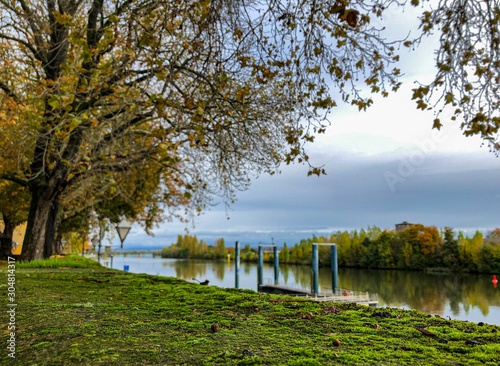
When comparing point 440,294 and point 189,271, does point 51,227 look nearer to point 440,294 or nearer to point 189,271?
point 440,294

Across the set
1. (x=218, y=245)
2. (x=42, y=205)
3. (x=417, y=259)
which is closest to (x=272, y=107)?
(x=42, y=205)

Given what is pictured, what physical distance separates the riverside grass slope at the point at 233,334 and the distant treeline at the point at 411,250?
61255 mm

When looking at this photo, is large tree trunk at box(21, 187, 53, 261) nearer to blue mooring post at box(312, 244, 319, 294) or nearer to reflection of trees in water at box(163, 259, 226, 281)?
blue mooring post at box(312, 244, 319, 294)

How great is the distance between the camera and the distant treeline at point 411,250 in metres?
57.6

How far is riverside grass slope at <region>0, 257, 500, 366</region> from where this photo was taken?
7.58 feet

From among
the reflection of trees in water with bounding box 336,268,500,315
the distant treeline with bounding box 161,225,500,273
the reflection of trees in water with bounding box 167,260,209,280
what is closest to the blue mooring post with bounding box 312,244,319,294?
the reflection of trees in water with bounding box 336,268,500,315

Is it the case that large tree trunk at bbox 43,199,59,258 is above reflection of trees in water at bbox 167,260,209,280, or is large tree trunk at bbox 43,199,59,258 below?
above

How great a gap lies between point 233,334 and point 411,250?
70.2 metres

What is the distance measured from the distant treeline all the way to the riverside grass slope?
2412 inches

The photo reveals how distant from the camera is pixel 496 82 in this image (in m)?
5.94

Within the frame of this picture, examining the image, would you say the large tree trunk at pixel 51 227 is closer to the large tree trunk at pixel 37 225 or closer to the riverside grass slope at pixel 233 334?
the large tree trunk at pixel 37 225

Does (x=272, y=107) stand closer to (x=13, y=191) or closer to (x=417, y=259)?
(x=13, y=191)

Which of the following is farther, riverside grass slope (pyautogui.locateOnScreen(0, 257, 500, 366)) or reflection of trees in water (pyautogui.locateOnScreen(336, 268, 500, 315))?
reflection of trees in water (pyautogui.locateOnScreen(336, 268, 500, 315))

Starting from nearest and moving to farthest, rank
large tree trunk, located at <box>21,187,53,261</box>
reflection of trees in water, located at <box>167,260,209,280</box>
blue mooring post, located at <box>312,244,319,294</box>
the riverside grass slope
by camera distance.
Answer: the riverside grass slope, large tree trunk, located at <box>21,187,53,261</box>, blue mooring post, located at <box>312,244,319,294</box>, reflection of trees in water, located at <box>167,260,209,280</box>
